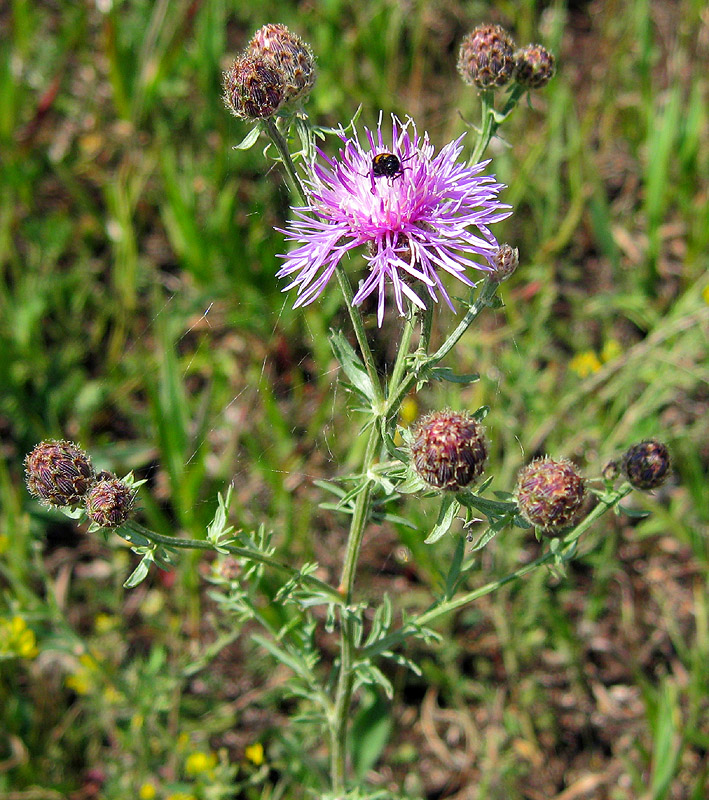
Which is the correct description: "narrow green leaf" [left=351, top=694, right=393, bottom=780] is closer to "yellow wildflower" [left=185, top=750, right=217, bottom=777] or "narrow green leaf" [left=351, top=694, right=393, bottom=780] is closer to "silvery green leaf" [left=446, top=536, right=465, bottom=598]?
"yellow wildflower" [left=185, top=750, right=217, bottom=777]

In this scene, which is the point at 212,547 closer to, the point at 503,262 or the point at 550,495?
the point at 550,495

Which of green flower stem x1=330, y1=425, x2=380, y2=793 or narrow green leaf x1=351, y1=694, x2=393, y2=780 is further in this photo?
narrow green leaf x1=351, y1=694, x2=393, y2=780

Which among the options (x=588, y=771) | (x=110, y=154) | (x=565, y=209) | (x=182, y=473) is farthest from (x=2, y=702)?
(x=565, y=209)

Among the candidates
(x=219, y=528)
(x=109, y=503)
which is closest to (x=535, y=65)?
(x=219, y=528)

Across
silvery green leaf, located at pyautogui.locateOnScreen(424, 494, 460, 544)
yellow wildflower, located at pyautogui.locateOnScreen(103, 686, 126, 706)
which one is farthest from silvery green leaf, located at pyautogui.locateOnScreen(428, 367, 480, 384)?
yellow wildflower, located at pyautogui.locateOnScreen(103, 686, 126, 706)

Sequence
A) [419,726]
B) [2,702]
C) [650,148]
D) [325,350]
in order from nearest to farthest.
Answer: [2,702] < [419,726] < [325,350] < [650,148]

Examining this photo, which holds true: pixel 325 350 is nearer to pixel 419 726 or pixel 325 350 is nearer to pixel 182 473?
pixel 182 473
